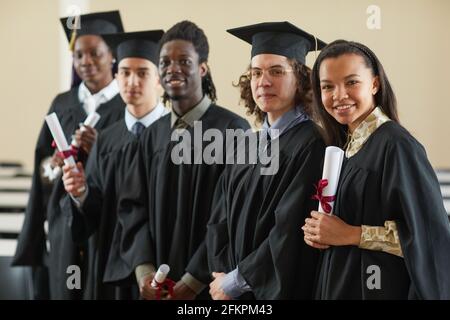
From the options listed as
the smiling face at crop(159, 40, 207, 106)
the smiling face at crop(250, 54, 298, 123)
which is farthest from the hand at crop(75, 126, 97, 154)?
the smiling face at crop(250, 54, 298, 123)

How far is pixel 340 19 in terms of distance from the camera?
299 centimetres

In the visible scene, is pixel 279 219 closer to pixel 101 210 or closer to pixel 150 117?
pixel 150 117

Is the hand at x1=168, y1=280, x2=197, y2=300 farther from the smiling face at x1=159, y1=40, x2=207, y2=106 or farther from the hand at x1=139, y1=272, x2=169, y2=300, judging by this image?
the smiling face at x1=159, y1=40, x2=207, y2=106

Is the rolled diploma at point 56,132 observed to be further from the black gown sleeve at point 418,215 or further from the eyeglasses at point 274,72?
the black gown sleeve at point 418,215

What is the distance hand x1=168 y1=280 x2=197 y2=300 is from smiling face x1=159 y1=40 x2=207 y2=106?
0.70m

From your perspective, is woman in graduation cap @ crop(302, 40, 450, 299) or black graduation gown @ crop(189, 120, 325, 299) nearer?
woman in graduation cap @ crop(302, 40, 450, 299)

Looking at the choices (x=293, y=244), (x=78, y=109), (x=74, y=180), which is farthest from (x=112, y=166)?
(x=293, y=244)

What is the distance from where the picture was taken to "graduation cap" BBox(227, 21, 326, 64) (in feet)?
8.87

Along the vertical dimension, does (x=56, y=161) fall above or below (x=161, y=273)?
above

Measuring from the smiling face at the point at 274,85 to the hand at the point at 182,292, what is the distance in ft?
2.43

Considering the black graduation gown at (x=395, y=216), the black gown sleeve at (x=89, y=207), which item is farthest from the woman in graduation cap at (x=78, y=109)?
the black graduation gown at (x=395, y=216)

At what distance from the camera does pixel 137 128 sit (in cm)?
333

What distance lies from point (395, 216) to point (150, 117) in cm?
132
